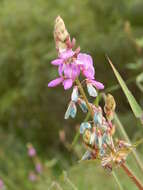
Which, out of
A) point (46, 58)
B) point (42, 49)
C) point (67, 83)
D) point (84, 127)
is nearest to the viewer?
point (67, 83)

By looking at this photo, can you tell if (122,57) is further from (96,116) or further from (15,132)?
(96,116)

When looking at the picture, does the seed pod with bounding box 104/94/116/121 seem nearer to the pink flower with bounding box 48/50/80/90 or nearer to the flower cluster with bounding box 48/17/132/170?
the flower cluster with bounding box 48/17/132/170

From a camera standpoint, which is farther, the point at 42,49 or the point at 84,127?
the point at 42,49

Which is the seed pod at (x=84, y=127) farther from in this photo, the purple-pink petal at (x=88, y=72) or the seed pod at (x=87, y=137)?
the purple-pink petal at (x=88, y=72)

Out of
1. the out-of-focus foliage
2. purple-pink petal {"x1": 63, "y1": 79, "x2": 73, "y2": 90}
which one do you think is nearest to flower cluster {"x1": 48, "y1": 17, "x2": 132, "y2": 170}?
purple-pink petal {"x1": 63, "y1": 79, "x2": 73, "y2": 90}

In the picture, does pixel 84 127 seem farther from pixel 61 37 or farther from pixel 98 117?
pixel 61 37

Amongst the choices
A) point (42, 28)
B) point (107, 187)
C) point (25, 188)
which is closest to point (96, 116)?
point (107, 187)

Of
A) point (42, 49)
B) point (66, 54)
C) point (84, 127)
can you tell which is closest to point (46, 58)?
Result: point (42, 49)
